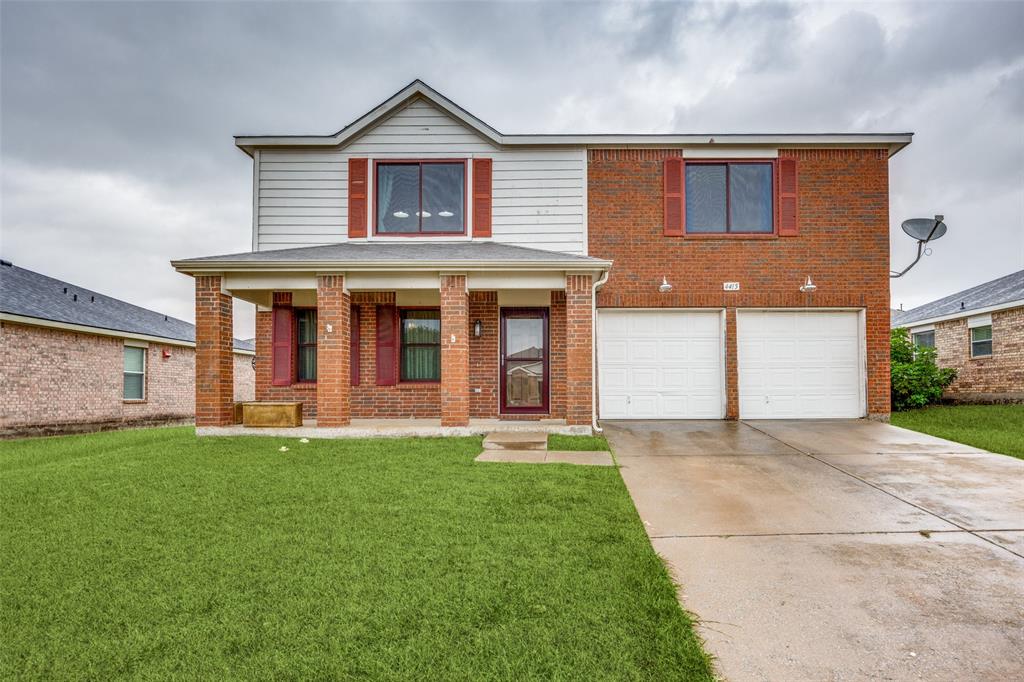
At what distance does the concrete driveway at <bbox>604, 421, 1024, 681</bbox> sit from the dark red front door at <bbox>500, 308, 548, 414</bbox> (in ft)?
12.0

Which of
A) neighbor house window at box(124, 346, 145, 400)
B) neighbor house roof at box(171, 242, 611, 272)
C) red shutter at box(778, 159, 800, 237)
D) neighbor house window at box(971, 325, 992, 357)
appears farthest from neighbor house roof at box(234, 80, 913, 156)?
neighbor house window at box(124, 346, 145, 400)

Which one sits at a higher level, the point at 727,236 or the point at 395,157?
the point at 395,157

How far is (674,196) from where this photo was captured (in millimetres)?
9742

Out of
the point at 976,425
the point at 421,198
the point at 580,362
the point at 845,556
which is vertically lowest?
the point at 845,556

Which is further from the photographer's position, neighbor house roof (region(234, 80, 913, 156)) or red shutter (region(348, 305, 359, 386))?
red shutter (region(348, 305, 359, 386))

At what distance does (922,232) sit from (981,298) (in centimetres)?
755

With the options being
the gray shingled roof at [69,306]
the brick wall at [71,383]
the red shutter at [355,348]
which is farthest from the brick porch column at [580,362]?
the brick wall at [71,383]

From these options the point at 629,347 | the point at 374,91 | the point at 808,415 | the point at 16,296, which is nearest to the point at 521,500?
the point at 629,347

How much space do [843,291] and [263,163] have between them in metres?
12.3

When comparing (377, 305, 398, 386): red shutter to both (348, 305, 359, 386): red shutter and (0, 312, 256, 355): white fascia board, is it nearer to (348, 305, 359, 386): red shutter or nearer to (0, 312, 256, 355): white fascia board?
(348, 305, 359, 386): red shutter

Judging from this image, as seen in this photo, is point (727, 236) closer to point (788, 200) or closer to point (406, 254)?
point (788, 200)

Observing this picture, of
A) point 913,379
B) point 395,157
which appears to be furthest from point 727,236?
point 395,157

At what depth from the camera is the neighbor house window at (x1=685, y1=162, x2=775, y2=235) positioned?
9.80 meters

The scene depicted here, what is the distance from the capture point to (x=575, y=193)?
995cm
